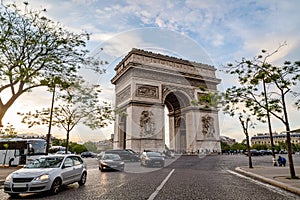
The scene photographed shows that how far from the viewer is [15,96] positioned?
426 inches

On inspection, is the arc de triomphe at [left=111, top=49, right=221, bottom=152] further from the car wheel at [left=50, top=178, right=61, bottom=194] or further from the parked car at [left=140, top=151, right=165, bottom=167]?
the car wheel at [left=50, top=178, right=61, bottom=194]

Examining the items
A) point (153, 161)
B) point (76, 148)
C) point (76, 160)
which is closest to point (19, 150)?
point (153, 161)

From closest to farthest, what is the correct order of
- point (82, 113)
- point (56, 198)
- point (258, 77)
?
point (56, 198), point (258, 77), point (82, 113)

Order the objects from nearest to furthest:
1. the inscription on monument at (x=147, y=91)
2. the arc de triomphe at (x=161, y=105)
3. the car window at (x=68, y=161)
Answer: the car window at (x=68, y=161) → the arc de triomphe at (x=161, y=105) → the inscription on monument at (x=147, y=91)

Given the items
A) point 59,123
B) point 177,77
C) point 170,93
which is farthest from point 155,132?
point 59,123

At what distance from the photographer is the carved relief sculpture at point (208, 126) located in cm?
3951

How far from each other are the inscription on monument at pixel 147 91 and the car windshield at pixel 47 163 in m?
27.0

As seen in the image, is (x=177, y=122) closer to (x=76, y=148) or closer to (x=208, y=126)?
(x=208, y=126)

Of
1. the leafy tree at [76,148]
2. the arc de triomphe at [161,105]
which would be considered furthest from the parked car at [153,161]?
the leafy tree at [76,148]

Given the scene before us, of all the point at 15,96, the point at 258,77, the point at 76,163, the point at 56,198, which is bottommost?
the point at 56,198

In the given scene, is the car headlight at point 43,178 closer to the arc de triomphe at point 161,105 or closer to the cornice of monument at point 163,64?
the arc de triomphe at point 161,105

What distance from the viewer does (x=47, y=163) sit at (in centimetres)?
848

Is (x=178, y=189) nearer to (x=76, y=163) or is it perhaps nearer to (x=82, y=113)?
(x=76, y=163)

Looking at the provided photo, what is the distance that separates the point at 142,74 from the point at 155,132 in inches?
360
